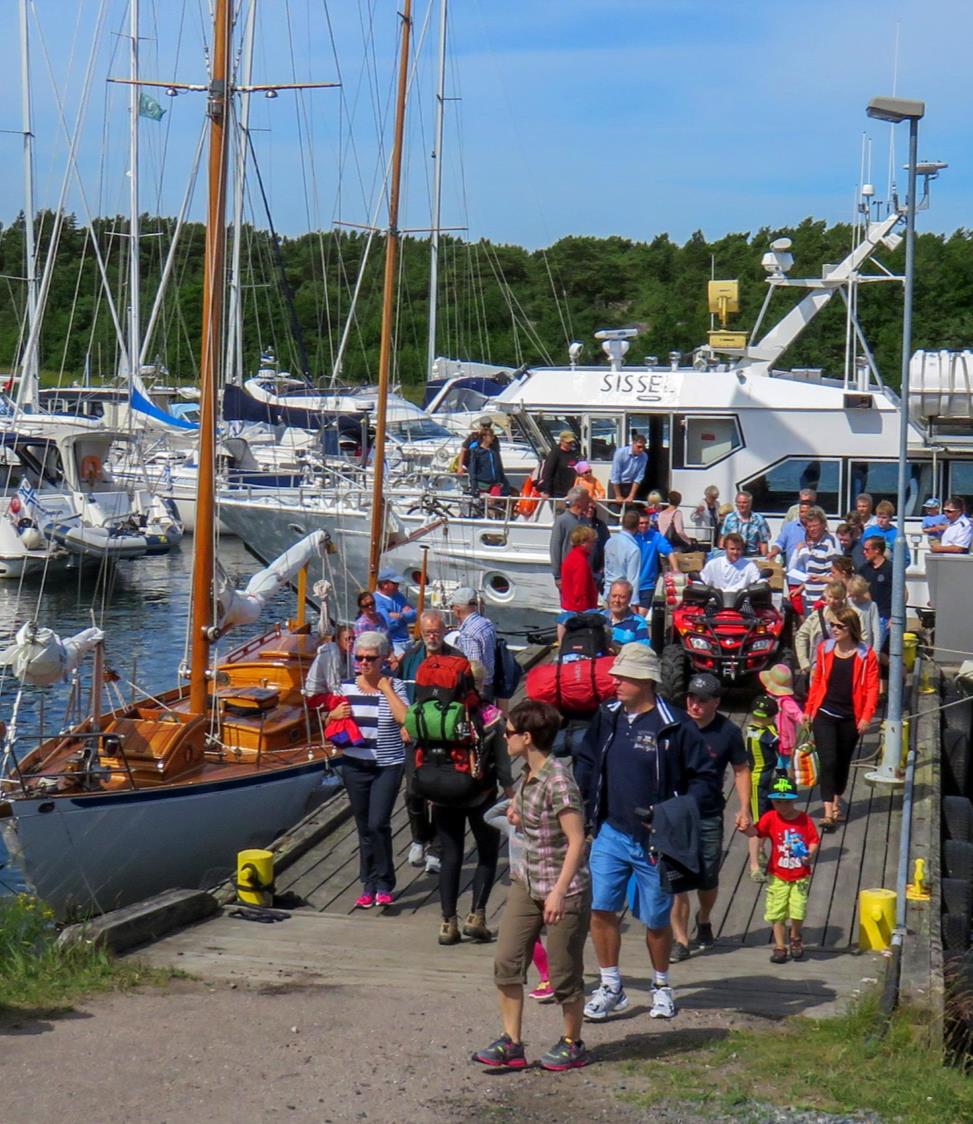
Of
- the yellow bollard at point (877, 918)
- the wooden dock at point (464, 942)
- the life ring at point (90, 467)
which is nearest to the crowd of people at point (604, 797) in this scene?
the wooden dock at point (464, 942)

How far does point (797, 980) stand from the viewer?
25.0 ft

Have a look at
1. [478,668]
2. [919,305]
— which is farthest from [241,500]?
[919,305]

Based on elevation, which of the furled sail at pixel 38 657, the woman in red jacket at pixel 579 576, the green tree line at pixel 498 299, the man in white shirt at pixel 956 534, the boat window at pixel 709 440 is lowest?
the furled sail at pixel 38 657

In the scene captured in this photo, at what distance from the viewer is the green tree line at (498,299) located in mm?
49375

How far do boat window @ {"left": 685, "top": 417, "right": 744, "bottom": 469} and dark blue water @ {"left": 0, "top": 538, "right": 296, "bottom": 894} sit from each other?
8.05 meters

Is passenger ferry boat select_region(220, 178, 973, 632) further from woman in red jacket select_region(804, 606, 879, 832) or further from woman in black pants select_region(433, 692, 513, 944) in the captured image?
woman in black pants select_region(433, 692, 513, 944)

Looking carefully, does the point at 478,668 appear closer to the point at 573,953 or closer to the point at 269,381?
the point at 573,953

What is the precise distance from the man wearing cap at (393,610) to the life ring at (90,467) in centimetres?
2541

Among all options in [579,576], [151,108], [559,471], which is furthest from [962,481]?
[151,108]

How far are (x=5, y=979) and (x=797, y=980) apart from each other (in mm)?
3844

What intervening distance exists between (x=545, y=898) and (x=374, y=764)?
298 cm

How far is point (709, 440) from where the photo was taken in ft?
65.4

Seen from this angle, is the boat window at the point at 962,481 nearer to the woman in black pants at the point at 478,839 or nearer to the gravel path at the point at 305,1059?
the woman in black pants at the point at 478,839

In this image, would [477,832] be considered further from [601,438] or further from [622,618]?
[601,438]
